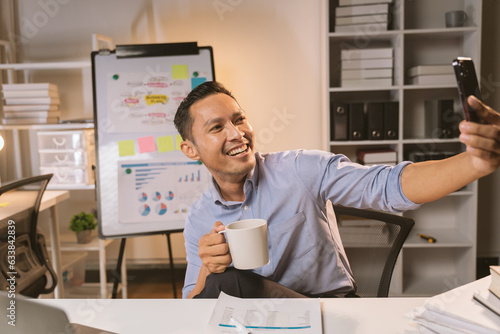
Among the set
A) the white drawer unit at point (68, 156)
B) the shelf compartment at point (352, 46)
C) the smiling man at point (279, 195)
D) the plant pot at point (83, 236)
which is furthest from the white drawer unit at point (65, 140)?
the shelf compartment at point (352, 46)

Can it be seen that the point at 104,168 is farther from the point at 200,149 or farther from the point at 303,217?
the point at 303,217

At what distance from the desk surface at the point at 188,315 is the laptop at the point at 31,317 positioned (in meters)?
0.38

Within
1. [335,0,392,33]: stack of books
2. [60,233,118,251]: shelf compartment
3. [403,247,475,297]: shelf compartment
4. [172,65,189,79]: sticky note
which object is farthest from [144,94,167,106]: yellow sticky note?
[403,247,475,297]: shelf compartment

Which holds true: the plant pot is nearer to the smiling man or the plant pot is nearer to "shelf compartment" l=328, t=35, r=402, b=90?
the smiling man

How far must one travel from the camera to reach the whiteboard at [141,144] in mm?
2439

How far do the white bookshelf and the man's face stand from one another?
1404 mm

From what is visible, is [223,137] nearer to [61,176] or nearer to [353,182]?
[353,182]

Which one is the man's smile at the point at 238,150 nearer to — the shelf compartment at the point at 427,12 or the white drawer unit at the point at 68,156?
the white drawer unit at the point at 68,156

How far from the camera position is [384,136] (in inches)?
109

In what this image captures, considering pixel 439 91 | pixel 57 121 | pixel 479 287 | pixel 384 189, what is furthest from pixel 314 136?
pixel 479 287

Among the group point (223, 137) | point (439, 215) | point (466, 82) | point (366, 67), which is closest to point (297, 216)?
point (223, 137)

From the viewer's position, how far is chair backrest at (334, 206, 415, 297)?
136 centimetres

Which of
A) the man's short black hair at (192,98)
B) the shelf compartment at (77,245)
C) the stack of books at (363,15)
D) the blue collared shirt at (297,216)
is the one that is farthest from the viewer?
the shelf compartment at (77,245)

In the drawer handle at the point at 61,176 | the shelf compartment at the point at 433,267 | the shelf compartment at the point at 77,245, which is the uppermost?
the drawer handle at the point at 61,176
